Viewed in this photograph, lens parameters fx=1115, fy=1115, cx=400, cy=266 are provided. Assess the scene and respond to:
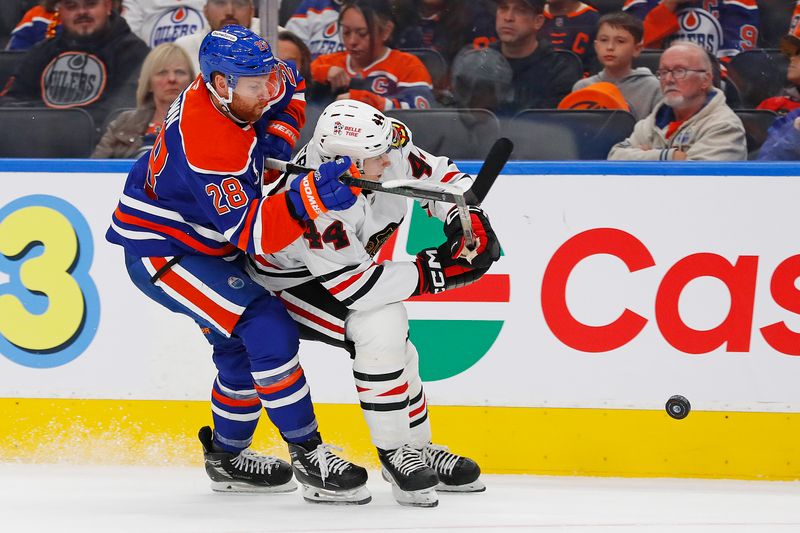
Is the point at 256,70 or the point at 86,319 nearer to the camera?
the point at 256,70

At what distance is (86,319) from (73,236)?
0.27 metres

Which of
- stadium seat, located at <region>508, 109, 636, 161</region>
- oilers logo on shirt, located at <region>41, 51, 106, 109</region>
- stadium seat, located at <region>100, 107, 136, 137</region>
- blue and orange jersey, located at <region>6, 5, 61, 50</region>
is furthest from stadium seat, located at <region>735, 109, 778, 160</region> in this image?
blue and orange jersey, located at <region>6, 5, 61, 50</region>

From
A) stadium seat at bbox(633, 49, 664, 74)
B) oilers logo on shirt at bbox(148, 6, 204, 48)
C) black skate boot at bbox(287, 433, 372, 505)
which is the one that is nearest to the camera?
black skate boot at bbox(287, 433, 372, 505)

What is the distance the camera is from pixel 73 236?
3.54 m

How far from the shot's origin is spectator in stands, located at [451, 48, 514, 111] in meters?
3.87

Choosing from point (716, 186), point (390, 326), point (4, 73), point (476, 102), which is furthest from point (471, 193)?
point (4, 73)

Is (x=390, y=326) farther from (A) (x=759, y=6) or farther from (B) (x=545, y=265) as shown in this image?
(A) (x=759, y=6)

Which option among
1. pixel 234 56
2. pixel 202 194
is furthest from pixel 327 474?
pixel 234 56

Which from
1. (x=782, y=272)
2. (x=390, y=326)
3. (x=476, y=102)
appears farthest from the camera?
(x=476, y=102)

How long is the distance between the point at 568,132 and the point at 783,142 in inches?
26.1

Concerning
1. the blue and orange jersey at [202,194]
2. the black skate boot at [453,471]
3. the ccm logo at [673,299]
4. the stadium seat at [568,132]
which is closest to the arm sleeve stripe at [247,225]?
the blue and orange jersey at [202,194]

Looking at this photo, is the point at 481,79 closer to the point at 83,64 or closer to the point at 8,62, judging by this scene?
the point at 83,64

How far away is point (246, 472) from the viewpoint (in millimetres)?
3068

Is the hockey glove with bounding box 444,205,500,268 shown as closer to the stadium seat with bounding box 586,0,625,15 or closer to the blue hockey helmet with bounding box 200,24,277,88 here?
the blue hockey helmet with bounding box 200,24,277,88
